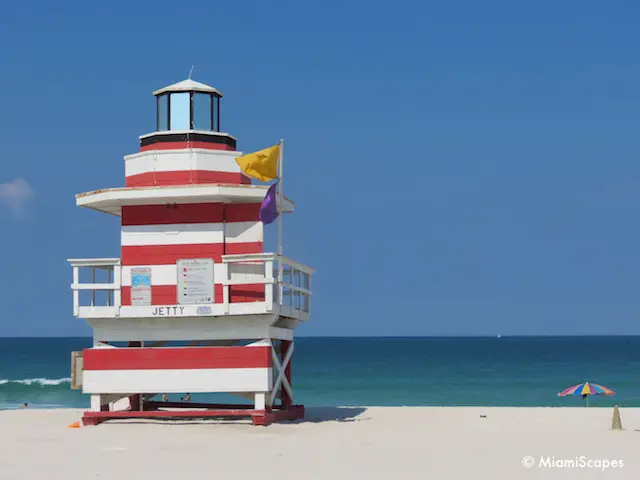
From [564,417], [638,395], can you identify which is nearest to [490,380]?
[638,395]

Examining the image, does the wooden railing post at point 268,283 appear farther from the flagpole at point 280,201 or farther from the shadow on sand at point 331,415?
the shadow on sand at point 331,415

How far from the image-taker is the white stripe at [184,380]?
20969 millimetres

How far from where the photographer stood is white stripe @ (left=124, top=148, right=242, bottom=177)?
22.0 metres

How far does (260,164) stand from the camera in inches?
845

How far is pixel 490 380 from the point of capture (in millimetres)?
80438

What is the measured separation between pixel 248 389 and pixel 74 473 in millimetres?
6137

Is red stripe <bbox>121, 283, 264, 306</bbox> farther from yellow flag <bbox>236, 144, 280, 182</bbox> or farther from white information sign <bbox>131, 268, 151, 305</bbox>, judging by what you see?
yellow flag <bbox>236, 144, 280, 182</bbox>

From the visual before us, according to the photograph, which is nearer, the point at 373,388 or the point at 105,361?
the point at 105,361

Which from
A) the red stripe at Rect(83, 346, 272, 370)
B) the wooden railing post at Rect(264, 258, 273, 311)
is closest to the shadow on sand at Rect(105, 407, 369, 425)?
the red stripe at Rect(83, 346, 272, 370)

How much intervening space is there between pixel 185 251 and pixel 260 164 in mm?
2145

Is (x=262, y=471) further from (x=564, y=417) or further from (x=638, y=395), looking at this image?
(x=638, y=395)

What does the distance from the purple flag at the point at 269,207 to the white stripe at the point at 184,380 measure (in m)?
Result: 2.68

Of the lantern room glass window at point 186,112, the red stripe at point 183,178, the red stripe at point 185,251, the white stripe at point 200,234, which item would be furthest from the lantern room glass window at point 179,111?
the red stripe at point 185,251

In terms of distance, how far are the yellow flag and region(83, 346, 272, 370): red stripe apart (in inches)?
123
